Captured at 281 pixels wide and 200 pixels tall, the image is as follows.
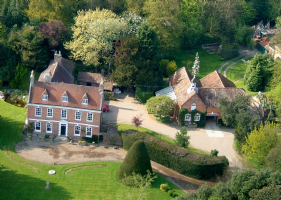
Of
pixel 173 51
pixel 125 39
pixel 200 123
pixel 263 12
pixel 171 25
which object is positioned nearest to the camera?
pixel 200 123

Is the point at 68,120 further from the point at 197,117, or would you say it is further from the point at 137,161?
the point at 197,117

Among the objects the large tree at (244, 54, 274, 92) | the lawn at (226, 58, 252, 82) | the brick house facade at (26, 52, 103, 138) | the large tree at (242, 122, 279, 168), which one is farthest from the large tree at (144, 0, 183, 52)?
the large tree at (242, 122, 279, 168)

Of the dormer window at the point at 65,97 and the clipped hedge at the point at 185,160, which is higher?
the dormer window at the point at 65,97

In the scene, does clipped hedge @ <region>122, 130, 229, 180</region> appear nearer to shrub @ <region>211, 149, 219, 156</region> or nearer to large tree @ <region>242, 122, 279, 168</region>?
shrub @ <region>211, 149, 219, 156</region>

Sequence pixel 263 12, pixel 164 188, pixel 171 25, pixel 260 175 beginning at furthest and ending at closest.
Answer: pixel 263 12
pixel 171 25
pixel 164 188
pixel 260 175

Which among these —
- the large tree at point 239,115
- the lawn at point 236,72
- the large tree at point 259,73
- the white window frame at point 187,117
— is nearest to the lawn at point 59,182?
the large tree at point 239,115

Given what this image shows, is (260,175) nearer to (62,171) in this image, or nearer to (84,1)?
(62,171)

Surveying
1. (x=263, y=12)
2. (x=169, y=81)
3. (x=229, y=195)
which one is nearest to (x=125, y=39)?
(x=169, y=81)

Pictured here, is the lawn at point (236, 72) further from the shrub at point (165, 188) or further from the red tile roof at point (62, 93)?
the shrub at point (165, 188)

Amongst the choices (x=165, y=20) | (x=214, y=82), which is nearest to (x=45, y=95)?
(x=214, y=82)
